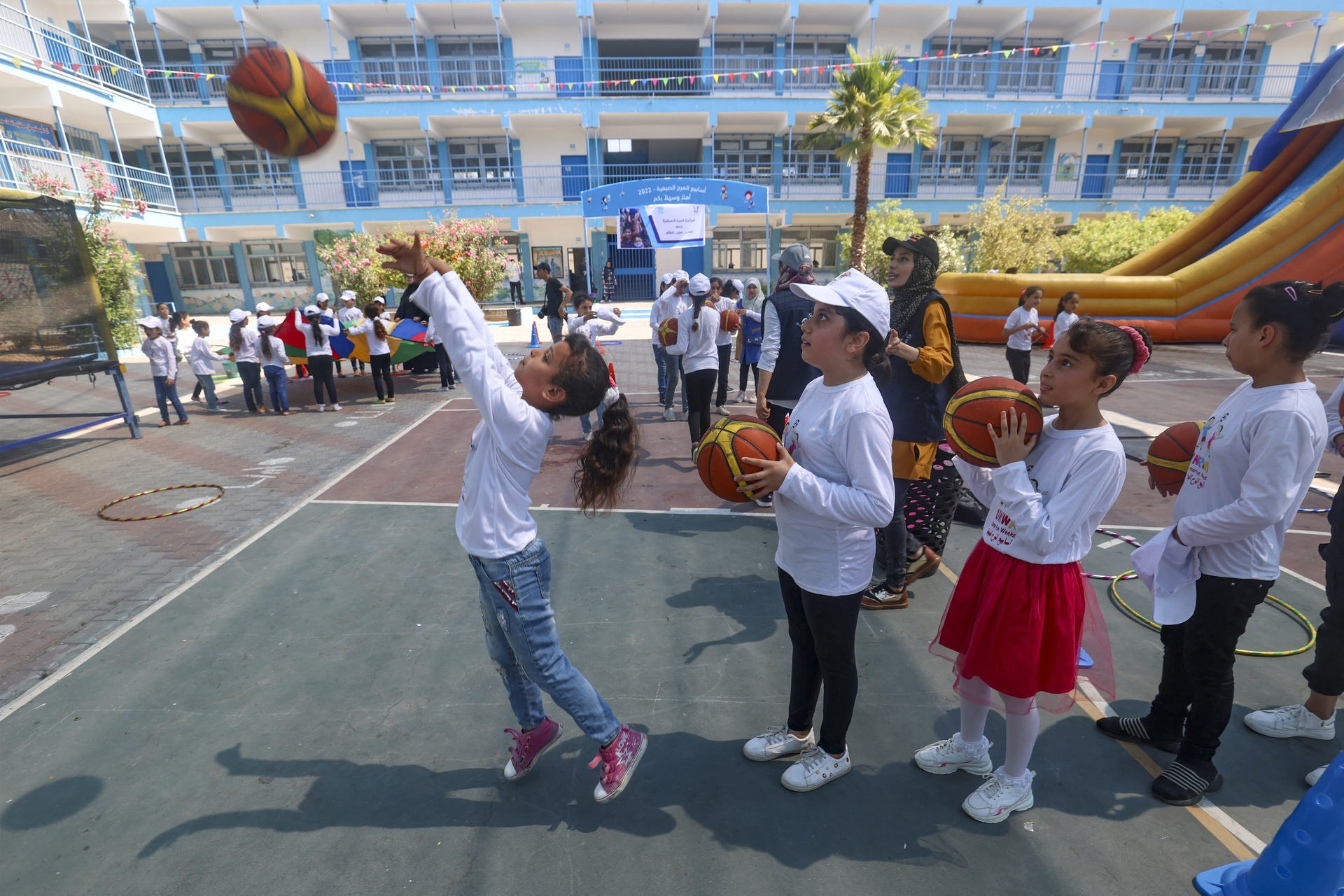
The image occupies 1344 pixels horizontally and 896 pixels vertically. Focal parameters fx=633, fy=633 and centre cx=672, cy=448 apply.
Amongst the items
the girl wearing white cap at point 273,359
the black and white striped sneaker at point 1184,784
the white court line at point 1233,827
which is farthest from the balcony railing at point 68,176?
the white court line at point 1233,827

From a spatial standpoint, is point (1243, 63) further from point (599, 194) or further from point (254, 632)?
point (254, 632)

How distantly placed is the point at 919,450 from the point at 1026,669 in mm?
1960

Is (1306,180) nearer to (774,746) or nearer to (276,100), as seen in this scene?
(774,746)

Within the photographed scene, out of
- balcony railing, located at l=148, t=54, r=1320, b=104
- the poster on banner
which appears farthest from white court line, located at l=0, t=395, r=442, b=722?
balcony railing, located at l=148, t=54, r=1320, b=104

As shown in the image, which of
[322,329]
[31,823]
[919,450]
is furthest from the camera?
[322,329]

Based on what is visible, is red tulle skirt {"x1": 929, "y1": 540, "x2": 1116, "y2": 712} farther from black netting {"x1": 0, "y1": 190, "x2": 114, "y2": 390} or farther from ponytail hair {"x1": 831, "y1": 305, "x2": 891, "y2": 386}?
black netting {"x1": 0, "y1": 190, "x2": 114, "y2": 390}

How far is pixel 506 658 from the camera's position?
283 centimetres

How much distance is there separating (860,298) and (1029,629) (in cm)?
142

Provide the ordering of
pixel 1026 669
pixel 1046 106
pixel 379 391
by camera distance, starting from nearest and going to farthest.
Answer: pixel 1026 669
pixel 379 391
pixel 1046 106

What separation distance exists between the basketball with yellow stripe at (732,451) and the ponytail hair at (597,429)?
0.35 m

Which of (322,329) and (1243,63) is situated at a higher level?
(1243,63)

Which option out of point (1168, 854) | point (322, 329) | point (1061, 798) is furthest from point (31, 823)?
point (322, 329)

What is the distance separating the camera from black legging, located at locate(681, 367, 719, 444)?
7.23m

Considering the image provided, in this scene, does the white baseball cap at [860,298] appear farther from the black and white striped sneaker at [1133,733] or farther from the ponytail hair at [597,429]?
the black and white striped sneaker at [1133,733]
